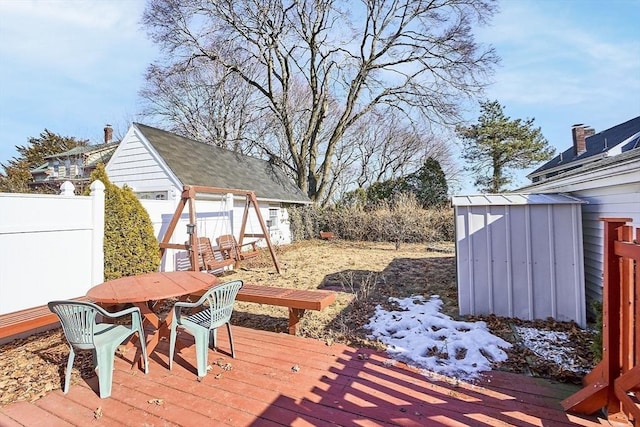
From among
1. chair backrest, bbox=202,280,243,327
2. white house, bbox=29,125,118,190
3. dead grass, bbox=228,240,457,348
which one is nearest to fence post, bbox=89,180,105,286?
dead grass, bbox=228,240,457,348

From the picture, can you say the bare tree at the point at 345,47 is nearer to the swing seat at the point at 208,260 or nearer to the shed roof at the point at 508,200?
the swing seat at the point at 208,260

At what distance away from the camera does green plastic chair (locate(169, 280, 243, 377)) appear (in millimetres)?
2895

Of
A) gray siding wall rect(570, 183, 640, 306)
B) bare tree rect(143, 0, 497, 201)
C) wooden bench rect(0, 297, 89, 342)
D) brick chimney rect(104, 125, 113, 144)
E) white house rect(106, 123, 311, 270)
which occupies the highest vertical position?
bare tree rect(143, 0, 497, 201)

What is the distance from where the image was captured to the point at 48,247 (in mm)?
4266

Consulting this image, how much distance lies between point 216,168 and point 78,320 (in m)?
9.32

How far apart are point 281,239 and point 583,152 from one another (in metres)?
17.2

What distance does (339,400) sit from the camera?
2.49 m

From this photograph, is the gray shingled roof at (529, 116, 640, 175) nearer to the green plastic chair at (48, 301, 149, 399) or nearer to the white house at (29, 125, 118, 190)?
the green plastic chair at (48, 301, 149, 399)

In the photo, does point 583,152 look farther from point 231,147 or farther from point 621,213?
point 231,147

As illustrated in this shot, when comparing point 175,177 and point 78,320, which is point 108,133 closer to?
point 175,177

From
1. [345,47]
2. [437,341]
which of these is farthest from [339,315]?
[345,47]

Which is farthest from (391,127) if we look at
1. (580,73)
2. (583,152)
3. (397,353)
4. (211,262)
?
(397,353)

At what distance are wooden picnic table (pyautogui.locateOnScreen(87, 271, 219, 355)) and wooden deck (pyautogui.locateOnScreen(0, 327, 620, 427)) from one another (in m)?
0.40

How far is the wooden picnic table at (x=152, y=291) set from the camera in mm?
2871
